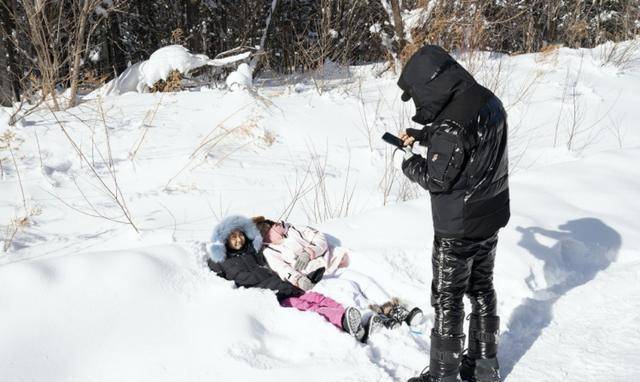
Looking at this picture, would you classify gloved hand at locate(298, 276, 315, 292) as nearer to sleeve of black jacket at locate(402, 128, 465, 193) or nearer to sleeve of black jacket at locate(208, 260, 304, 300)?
sleeve of black jacket at locate(208, 260, 304, 300)

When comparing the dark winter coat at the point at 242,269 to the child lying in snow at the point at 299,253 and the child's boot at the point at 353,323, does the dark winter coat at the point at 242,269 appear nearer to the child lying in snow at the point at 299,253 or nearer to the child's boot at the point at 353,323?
the child lying in snow at the point at 299,253

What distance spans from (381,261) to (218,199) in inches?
96.4

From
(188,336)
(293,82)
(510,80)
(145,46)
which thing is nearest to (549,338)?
(188,336)

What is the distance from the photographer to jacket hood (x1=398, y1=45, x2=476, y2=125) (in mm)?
1961

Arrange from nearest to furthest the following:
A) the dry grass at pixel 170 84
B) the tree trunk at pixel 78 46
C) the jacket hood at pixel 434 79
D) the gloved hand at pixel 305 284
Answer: the jacket hood at pixel 434 79 < the gloved hand at pixel 305 284 < the tree trunk at pixel 78 46 < the dry grass at pixel 170 84

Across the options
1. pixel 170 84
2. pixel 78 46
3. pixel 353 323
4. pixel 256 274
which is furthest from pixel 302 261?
pixel 170 84

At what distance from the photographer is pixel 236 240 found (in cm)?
360

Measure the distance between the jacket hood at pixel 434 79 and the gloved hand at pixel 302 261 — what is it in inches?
69.7

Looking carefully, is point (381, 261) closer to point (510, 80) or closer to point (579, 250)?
point (579, 250)

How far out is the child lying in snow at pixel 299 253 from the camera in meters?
3.39

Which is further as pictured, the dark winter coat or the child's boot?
the dark winter coat

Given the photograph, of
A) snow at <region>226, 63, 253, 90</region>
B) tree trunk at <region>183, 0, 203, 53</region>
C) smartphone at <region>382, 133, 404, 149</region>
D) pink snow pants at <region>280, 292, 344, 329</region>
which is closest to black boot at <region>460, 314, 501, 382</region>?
pink snow pants at <region>280, 292, 344, 329</region>

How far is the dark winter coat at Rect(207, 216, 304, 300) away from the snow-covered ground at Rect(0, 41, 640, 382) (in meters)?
0.15

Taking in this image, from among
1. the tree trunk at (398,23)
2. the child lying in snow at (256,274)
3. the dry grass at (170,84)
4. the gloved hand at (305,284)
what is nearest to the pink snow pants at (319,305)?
the child lying in snow at (256,274)
